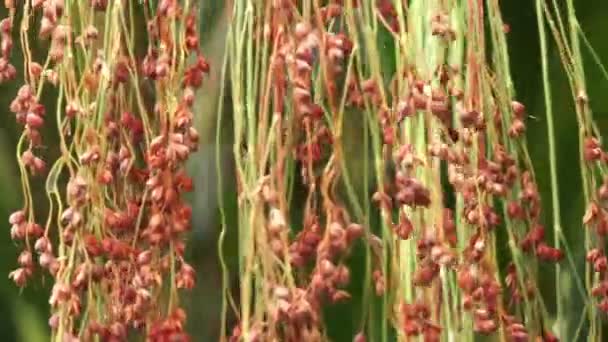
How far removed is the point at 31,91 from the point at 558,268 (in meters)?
0.61

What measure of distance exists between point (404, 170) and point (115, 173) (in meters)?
0.35

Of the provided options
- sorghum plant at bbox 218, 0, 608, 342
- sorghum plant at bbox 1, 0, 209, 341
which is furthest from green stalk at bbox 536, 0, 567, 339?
sorghum plant at bbox 1, 0, 209, 341

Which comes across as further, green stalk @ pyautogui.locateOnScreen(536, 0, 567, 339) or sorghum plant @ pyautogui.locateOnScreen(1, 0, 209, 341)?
green stalk @ pyautogui.locateOnScreen(536, 0, 567, 339)


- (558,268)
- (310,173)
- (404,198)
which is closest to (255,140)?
(310,173)

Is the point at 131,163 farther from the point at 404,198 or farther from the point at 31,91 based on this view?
the point at 404,198

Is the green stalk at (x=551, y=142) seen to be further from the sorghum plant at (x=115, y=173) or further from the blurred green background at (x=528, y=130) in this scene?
the sorghum plant at (x=115, y=173)

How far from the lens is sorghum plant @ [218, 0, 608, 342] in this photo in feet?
2.86

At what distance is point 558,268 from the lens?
3.66ft

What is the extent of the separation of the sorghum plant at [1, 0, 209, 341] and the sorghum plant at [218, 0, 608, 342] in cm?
6

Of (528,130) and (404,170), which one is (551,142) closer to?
(528,130)

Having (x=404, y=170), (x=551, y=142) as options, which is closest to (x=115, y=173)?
(x=404, y=170)

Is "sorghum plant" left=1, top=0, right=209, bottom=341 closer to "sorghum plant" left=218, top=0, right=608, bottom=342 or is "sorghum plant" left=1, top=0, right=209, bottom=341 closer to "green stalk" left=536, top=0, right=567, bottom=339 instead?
"sorghum plant" left=218, top=0, right=608, bottom=342

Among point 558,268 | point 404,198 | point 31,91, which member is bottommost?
point 558,268

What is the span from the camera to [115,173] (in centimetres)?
105
